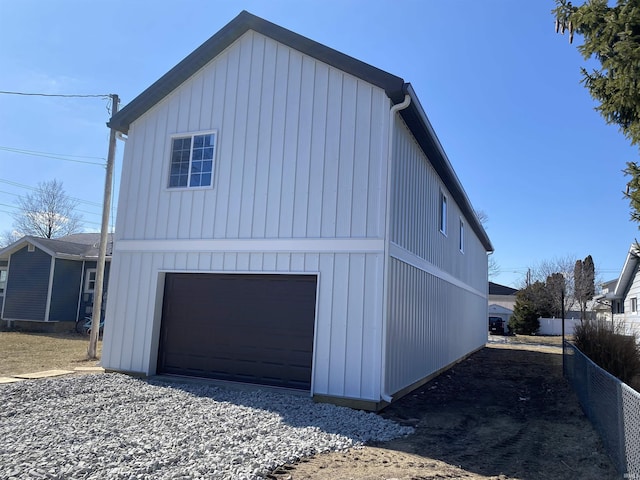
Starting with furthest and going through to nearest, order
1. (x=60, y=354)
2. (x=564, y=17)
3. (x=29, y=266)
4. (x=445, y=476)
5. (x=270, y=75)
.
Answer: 1. (x=29, y=266)
2. (x=60, y=354)
3. (x=270, y=75)
4. (x=564, y=17)
5. (x=445, y=476)

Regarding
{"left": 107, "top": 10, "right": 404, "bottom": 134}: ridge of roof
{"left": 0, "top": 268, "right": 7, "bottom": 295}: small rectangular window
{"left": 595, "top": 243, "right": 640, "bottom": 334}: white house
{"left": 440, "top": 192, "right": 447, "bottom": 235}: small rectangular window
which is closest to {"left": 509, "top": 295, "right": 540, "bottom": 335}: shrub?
{"left": 595, "top": 243, "right": 640, "bottom": 334}: white house

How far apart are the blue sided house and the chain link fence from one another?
64.1 ft

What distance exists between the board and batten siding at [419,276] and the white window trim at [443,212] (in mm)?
167

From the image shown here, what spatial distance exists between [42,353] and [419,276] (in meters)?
10.8

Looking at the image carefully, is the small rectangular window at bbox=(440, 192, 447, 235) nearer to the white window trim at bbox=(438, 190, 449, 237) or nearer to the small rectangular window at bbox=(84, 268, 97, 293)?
the white window trim at bbox=(438, 190, 449, 237)

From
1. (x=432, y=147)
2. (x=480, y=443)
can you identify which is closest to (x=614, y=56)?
(x=432, y=147)

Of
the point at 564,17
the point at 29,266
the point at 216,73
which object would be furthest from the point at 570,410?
the point at 29,266

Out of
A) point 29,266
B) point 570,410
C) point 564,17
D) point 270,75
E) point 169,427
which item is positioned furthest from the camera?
point 29,266

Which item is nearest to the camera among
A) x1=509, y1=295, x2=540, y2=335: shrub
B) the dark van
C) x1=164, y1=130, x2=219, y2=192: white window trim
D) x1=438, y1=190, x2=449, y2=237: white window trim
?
x1=164, y1=130, x2=219, y2=192: white window trim

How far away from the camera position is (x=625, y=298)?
77.7 feet

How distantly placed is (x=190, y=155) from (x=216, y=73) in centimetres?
173

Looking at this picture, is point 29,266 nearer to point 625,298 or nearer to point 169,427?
point 169,427

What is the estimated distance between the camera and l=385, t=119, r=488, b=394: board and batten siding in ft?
27.1

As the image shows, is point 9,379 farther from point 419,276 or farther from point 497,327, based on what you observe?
point 497,327
